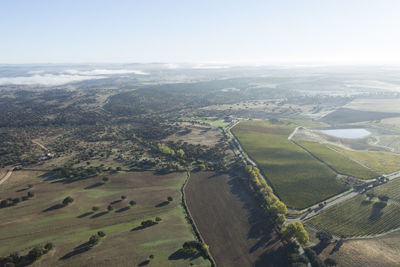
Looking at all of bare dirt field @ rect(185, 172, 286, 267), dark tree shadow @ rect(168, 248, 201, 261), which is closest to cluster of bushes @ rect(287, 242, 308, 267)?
bare dirt field @ rect(185, 172, 286, 267)

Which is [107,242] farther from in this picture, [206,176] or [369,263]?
[369,263]

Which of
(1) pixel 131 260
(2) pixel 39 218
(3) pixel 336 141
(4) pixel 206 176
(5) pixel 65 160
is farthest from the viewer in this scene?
(3) pixel 336 141

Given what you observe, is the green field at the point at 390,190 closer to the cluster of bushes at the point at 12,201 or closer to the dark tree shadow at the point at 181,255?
the dark tree shadow at the point at 181,255

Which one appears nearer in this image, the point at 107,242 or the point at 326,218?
the point at 107,242

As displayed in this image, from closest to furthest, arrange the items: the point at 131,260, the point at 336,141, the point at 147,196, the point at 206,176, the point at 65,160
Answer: the point at 131,260 < the point at 147,196 < the point at 206,176 < the point at 65,160 < the point at 336,141

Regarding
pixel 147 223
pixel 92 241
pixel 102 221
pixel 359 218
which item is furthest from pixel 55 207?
pixel 359 218

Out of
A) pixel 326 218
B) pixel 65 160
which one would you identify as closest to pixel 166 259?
pixel 326 218
